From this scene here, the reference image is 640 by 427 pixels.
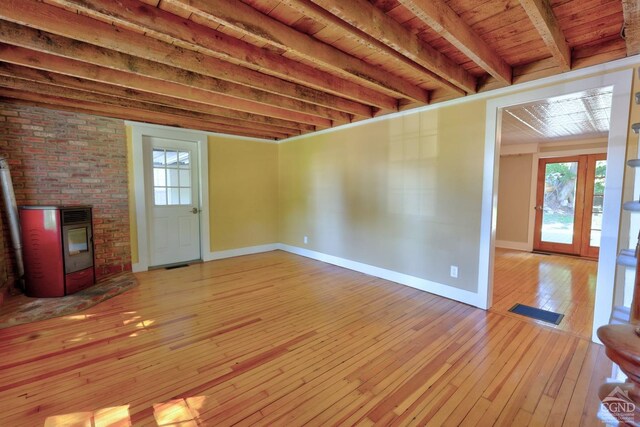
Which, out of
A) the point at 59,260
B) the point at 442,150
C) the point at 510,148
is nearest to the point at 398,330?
the point at 442,150

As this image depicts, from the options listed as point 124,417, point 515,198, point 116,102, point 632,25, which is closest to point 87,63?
point 116,102

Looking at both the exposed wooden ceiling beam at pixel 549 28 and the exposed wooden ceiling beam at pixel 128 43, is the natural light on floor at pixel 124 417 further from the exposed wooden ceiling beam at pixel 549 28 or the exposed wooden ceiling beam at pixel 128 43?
the exposed wooden ceiling beam at pixel 549 28

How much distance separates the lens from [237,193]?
5531mm

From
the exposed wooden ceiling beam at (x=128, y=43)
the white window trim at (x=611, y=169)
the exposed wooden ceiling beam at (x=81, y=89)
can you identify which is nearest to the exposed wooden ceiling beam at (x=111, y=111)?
the exposed wooden ceiling beam at (x=81, y=89)

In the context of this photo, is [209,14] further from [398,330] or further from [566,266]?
[566,266]

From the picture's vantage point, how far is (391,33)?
6.55ft

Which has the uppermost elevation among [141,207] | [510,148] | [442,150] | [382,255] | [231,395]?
[510,148]

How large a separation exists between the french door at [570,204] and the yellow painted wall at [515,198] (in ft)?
0.69

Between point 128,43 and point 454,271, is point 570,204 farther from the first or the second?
point 128,43

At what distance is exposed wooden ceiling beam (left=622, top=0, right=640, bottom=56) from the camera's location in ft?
5.40

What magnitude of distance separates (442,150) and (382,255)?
5.47ft

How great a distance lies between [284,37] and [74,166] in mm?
3640

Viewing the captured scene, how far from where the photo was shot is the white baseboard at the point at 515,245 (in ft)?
20.6

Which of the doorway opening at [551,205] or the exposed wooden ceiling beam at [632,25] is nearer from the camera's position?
the exposed wooden ceiling beam at [632,25]
